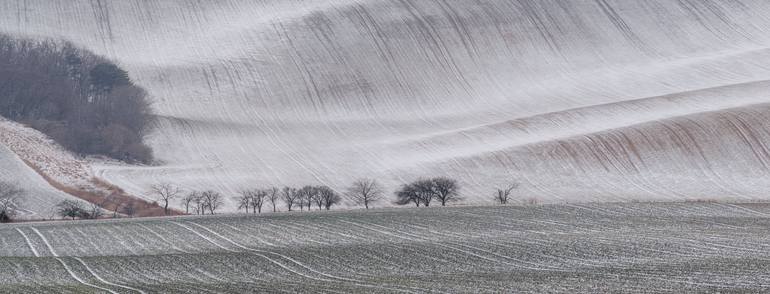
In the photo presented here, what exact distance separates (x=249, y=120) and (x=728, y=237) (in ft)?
212

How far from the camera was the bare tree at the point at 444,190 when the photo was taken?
62.0 m

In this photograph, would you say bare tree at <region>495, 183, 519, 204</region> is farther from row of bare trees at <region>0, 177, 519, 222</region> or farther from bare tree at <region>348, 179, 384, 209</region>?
bare tree at <region>348, 179, 384, 209</region>

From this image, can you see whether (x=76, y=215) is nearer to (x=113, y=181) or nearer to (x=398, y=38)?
(x=113, y=181)

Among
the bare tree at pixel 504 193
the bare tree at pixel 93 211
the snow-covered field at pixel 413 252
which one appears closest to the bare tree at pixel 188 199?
the bare tree at pixel 93 211

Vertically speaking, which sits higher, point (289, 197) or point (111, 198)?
point (111, 198)

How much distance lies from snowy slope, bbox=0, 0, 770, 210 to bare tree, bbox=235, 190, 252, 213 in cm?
357

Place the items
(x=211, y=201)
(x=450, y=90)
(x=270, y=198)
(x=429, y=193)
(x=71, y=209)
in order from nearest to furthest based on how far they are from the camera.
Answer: (x=71, y=209) → (x=429, y=193) → (x=211, y=201) → (x=270, y=198) → (x=450, y=90)

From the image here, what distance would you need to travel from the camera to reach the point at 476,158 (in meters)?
76.1

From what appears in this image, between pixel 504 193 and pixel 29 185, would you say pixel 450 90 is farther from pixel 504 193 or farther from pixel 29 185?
pixel 29 185

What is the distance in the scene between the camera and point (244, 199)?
64.6m

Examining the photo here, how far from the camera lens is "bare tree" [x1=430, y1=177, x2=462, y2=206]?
62.0 metres

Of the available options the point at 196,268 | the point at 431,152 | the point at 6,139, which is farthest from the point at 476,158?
the point at 196,268

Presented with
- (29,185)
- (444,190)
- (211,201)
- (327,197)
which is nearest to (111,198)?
(29,185)

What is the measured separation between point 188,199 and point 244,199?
12.9 ft
